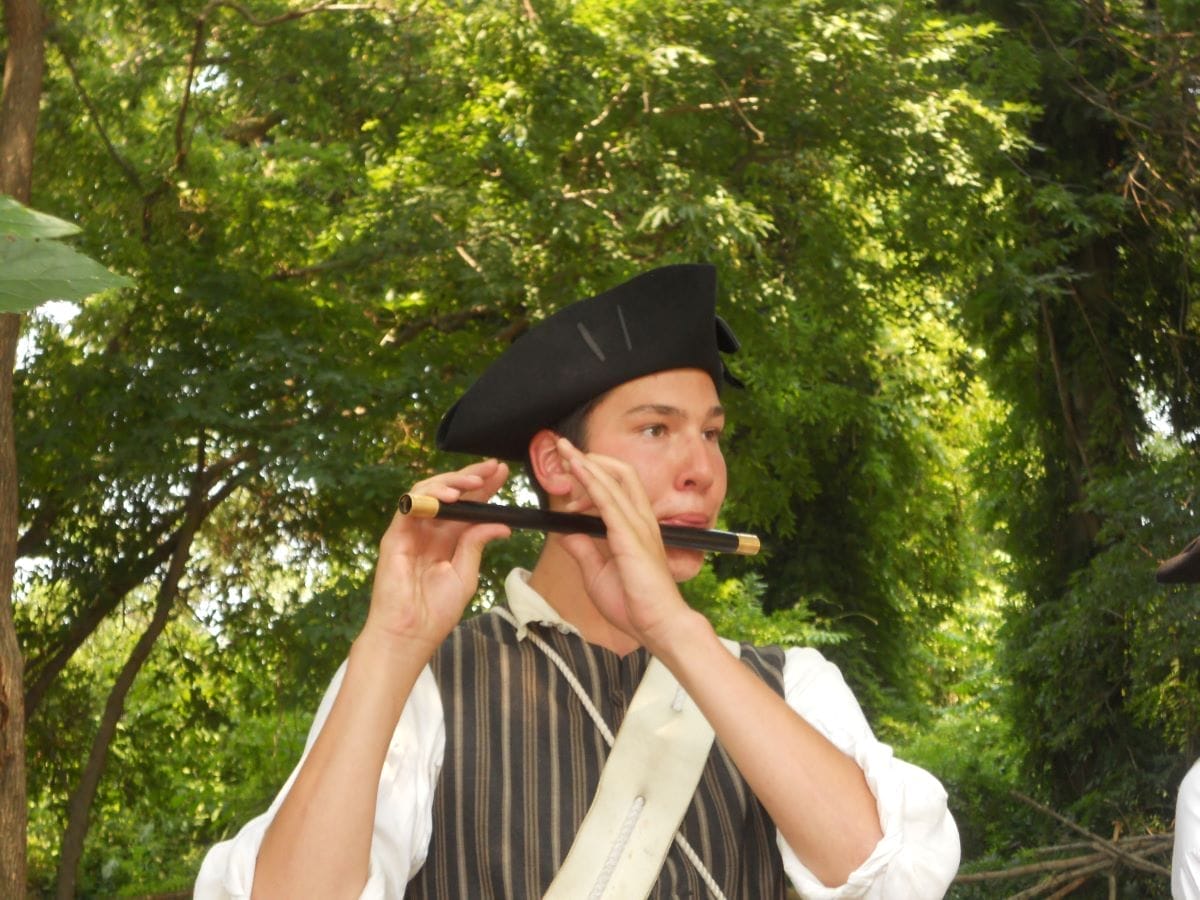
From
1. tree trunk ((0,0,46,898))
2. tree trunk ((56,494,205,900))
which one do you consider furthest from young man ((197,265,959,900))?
tree trunk ((56,494,205,900))

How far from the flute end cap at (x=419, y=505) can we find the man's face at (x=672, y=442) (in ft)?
1.09

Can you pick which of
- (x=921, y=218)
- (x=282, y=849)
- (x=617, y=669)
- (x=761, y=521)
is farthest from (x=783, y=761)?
(x=761, y=521)

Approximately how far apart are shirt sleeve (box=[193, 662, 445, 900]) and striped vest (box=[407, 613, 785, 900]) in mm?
27

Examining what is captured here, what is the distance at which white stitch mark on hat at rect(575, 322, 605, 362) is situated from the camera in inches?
Answer: 79.6

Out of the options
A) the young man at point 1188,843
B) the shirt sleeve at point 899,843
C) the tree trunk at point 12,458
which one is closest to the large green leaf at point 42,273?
the shirt sleeve at point 899,843

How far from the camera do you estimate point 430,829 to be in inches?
69.6

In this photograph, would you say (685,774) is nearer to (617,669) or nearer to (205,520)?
(617,669)

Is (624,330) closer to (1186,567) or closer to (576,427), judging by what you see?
(576,427)

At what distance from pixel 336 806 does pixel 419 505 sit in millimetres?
330

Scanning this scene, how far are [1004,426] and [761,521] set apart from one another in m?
2.76

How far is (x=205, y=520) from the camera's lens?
295 inches

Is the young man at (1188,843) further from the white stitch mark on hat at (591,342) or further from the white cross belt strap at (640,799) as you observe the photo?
the white stitch mark on hat at (591,342)

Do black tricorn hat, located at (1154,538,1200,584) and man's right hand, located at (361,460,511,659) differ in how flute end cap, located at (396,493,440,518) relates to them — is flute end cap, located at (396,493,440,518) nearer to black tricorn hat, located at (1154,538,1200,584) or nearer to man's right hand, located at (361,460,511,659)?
man's right hand, located at (361,460,511,659)

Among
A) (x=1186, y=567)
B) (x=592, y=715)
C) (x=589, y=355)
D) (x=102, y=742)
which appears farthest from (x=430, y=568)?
(x=102, y=742)
